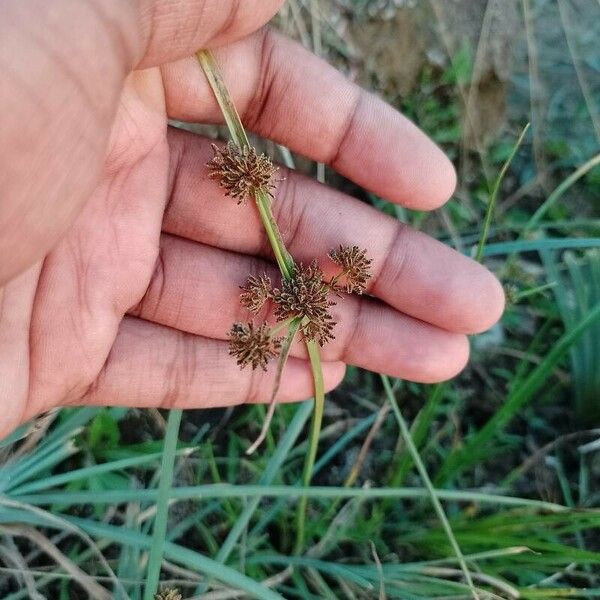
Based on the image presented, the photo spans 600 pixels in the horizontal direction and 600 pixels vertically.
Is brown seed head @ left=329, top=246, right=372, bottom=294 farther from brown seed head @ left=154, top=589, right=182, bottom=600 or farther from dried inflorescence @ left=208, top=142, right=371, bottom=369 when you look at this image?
brown seed head @ left=154, top=589, right=182, bottom=600

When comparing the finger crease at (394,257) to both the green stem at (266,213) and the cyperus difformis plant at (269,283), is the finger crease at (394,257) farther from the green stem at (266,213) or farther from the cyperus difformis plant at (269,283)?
the green stem at (266,213)

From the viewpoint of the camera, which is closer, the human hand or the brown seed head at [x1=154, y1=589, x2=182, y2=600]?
the brown seed head at [x1=154, y1=589, x2=182, y2=600]

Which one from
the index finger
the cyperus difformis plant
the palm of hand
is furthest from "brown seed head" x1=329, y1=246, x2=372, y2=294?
the palm of hand

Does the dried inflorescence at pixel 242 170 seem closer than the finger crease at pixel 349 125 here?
Yes

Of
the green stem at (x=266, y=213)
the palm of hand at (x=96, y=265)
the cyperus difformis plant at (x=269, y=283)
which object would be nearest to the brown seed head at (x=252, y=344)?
the cyperus difformis plant at (x=269, y=283)

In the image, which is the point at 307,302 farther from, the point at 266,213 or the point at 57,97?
the point at 57,97

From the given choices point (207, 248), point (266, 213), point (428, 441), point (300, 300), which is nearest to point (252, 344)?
point (300, 300)

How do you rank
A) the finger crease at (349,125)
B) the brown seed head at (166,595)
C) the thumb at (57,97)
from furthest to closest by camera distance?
the finger crease at (349,125) < the brown seed head at (166,595) < the thumb at (57,97)
